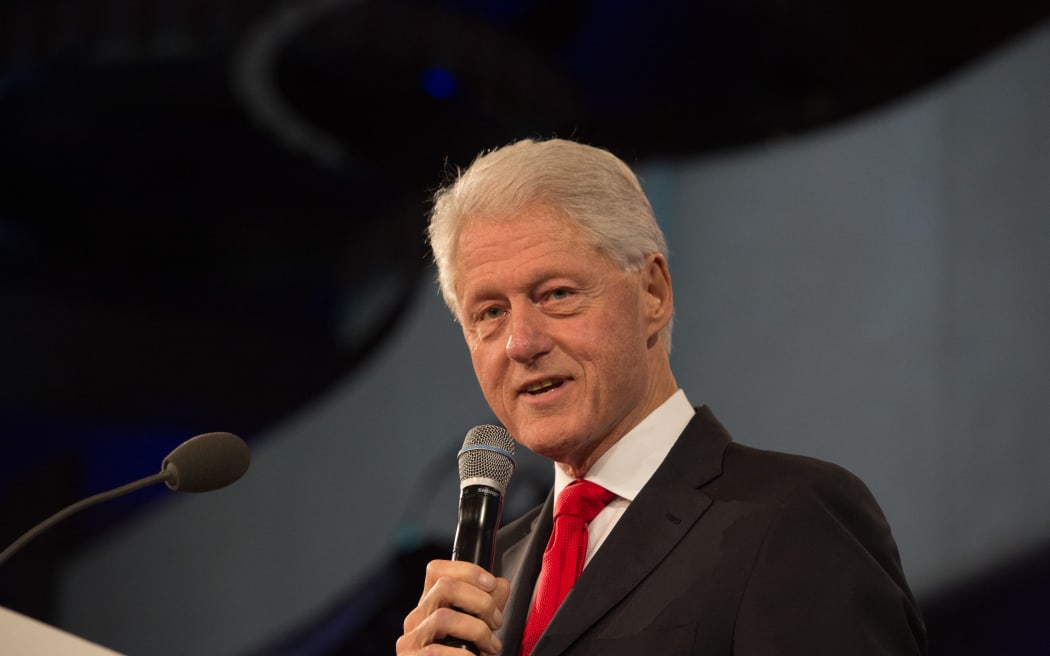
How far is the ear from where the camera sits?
1856 mm

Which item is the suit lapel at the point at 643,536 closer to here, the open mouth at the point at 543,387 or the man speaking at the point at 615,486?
the man speaking at the point at 615,486

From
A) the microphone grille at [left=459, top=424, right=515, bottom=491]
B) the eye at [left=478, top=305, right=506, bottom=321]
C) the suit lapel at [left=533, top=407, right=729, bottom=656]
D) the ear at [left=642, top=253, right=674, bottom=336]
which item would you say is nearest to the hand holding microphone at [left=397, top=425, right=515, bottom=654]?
the microphone grille at [left=459, top=424, right=515, bottom=491]

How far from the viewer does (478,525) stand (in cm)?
153

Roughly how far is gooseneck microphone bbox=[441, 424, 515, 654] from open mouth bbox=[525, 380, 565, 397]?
0.11 metres

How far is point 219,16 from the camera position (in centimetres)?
533

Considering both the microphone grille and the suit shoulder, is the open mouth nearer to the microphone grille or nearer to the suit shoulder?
the microphone grille

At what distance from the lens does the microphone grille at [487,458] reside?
1580 mm

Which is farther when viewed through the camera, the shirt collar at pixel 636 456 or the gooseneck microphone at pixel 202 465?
the shirt collar at pixel 636 456

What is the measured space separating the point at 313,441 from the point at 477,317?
426cm

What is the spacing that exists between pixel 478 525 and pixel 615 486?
1.02 ft

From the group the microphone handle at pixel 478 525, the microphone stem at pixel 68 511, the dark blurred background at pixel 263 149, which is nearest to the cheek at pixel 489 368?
the microphone handle at pixel 478 525

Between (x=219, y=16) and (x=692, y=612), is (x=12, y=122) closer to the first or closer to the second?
(x=219, y=16)

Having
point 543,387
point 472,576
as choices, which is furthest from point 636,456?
point 472,576

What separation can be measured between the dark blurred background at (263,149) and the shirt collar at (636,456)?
358cm
